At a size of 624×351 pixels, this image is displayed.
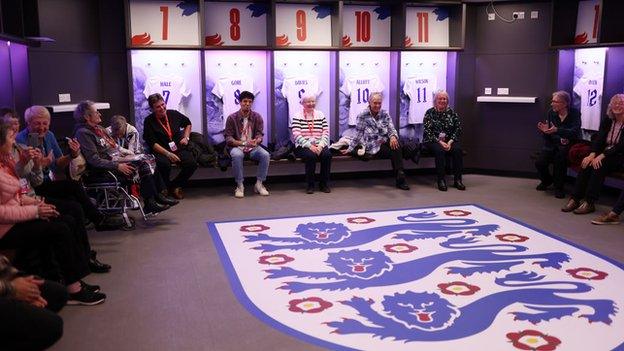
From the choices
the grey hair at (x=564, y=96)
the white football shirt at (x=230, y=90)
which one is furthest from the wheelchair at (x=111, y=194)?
the grey hair at (x=564, y=96)

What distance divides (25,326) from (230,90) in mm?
5802

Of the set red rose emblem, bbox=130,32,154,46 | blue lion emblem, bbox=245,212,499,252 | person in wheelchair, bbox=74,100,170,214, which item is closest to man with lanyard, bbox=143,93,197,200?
person in wheelchair, bbox=74,100,170,214

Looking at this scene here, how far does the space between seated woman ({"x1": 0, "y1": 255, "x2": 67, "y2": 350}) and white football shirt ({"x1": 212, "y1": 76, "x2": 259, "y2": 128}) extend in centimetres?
537

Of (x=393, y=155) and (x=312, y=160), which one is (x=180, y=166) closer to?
(x=312, y=160)

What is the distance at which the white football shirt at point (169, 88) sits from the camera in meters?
7.48

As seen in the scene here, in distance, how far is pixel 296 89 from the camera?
26.4 ft

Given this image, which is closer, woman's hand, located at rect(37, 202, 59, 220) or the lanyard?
woman's hand, located at rect(37, 202, 59, 220)

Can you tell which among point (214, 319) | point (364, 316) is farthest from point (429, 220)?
point (214, 319)

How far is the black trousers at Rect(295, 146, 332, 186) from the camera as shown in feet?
24.1

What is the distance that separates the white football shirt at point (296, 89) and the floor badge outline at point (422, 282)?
2.44 meters

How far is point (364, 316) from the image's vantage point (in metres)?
3.63

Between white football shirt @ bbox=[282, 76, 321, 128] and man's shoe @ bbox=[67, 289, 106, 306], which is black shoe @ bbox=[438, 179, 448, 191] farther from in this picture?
man's shoe @ bbox=[67, 289, 106, 306]

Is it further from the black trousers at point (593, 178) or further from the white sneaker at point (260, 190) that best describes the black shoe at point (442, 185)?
the white sneaker at point (260, 190)

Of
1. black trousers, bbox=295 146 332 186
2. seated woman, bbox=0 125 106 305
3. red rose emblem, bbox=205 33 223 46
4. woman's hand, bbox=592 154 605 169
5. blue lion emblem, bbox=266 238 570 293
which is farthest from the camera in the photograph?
red rose emblem, bbox=205 33 223 46
